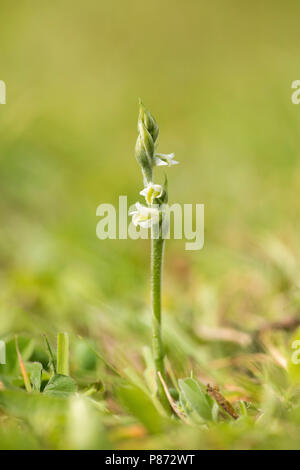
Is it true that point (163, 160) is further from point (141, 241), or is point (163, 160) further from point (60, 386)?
point (141, 241)

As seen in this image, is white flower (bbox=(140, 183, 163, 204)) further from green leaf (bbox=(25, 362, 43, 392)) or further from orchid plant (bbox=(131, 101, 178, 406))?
green leaf (bbox=(25, 362, 43, 392))

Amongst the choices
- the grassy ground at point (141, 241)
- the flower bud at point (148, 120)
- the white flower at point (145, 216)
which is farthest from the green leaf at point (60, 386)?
the flower bud at point (148, 120)

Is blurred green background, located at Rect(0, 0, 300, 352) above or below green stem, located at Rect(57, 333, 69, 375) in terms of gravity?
above

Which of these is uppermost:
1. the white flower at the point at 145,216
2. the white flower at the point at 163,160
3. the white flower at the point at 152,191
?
the white flower at the point at 163,160

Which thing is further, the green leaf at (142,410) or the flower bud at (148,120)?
the flower bud at (148,120)

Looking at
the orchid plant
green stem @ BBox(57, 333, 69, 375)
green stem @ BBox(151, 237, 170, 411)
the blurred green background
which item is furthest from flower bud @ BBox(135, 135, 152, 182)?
the blurred green background

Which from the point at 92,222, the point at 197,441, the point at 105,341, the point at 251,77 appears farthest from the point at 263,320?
the point at 251,77

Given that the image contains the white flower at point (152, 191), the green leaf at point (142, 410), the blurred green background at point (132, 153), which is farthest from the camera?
the blurred green background at point (132, 153)

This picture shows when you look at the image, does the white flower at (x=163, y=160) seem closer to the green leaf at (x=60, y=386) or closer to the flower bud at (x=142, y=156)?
the flower bud at (x=142, y=156)


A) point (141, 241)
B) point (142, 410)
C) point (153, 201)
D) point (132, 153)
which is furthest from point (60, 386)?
point (132, 153)
